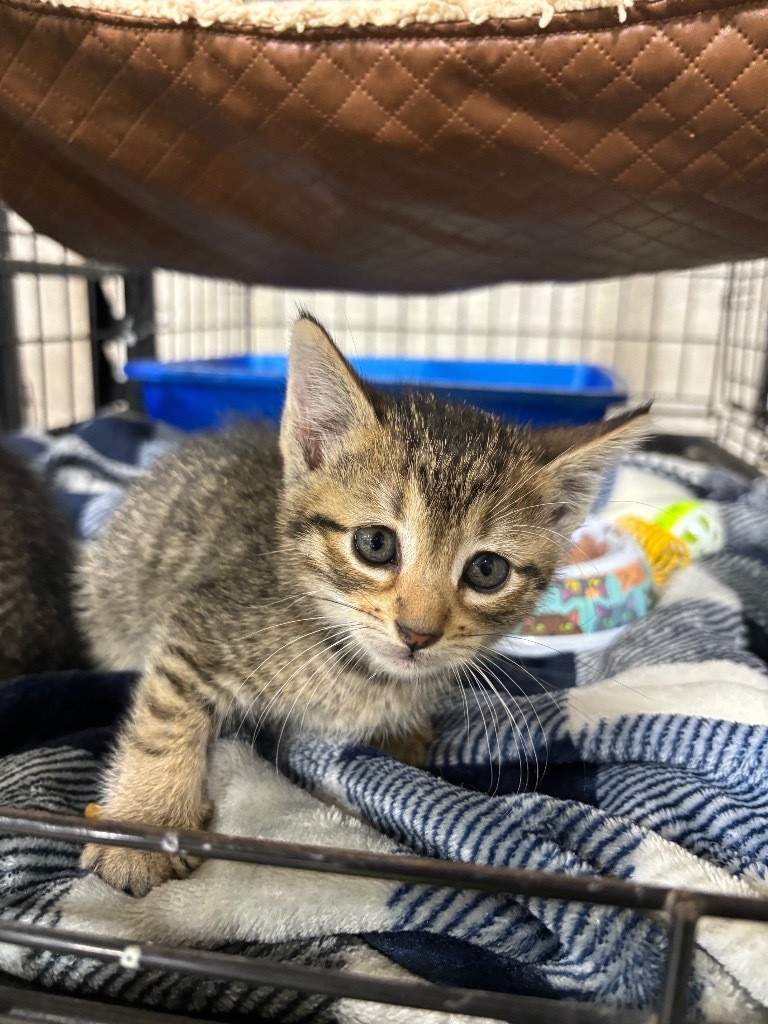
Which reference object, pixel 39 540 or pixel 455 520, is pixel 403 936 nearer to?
pixel 455 520

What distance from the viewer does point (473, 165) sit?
43.9 inches

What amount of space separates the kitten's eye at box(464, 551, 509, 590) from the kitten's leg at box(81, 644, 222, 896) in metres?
0.34

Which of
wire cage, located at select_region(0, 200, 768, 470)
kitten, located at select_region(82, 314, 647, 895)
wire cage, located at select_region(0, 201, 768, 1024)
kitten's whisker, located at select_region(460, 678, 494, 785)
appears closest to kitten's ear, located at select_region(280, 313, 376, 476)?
kitten, located at select_region(82, 314, 647, 895)

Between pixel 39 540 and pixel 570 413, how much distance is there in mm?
1501

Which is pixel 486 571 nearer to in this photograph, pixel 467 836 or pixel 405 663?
pixel 405 663

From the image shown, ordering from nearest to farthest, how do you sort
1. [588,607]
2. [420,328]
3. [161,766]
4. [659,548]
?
Result: 1. [161,766]
2. [588,607]
3. [659,548]
4. [420,328]

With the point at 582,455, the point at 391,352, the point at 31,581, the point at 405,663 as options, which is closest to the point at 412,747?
the point at 405,663

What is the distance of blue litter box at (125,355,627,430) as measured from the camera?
7.20 ft

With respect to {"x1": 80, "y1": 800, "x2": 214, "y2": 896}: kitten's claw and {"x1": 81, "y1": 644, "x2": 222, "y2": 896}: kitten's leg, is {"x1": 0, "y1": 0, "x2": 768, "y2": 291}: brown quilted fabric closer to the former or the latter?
{"x1": 81, "y1": 644, "x2": 222, "y2": 896}: kitten's leg

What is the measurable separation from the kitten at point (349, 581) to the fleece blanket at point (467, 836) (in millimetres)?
60

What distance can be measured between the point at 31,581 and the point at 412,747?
61 cm

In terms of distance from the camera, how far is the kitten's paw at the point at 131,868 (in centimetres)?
79

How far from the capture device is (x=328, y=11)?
3.06 feet

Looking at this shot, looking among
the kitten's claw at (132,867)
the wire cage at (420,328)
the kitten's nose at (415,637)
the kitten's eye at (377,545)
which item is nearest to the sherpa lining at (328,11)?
the kitten's eye at (377,545)
